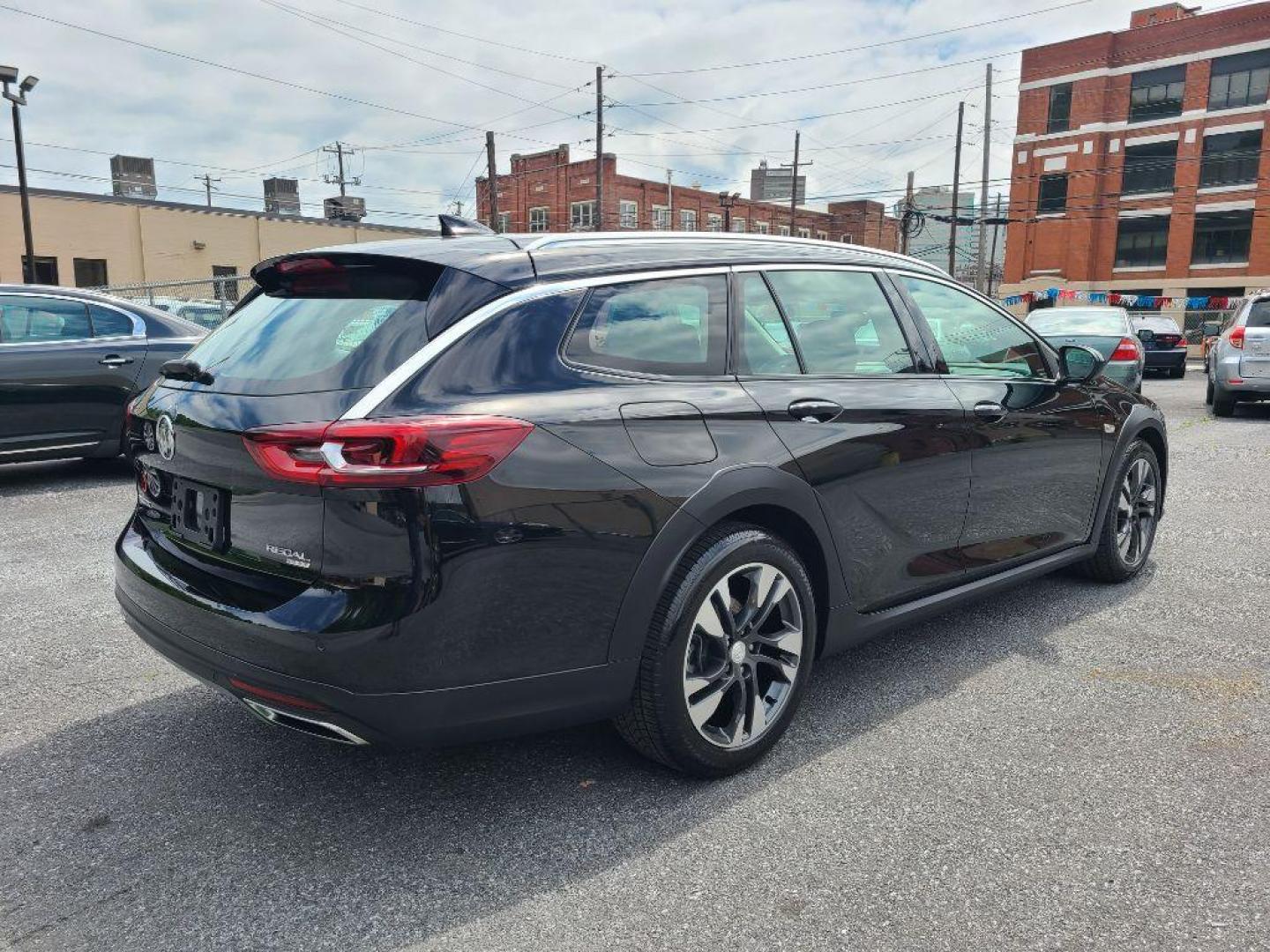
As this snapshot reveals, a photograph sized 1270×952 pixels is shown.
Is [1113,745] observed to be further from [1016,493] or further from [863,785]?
[1016,493]

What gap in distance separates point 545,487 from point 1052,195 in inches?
2193

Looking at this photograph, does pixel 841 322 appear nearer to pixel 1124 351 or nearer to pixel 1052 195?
pixel 1124 351

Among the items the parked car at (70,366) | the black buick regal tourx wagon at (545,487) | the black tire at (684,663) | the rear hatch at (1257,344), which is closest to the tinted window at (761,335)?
the black buick regal tourx wagon at (545,487)

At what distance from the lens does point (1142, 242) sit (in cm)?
4922

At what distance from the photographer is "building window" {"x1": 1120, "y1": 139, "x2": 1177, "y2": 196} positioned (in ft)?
157

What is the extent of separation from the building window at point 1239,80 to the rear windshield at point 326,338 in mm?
54988

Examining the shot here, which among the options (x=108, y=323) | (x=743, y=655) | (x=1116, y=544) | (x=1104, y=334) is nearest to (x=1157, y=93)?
(x=1104, y=334)

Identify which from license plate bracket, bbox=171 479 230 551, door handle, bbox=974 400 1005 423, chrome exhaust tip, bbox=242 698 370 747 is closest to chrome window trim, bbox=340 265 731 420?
license plate bracket, bbox=171 479 230 551

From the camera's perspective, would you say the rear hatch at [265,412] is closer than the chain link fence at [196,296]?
Yes

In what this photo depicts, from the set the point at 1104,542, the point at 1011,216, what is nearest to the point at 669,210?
the point at 1011,216

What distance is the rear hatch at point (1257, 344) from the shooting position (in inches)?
490

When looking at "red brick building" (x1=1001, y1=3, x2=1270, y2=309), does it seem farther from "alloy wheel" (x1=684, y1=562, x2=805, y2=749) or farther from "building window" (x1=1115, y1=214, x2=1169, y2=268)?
"alloy wheel" (x1=684, y1=562, x2=805, y2=749)

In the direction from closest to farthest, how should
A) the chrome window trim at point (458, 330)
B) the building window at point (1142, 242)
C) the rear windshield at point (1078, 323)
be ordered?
the chrome window trim at point (458, 330) → the rear windshield at point (1078, 323) → the building window at point (1142, 242)

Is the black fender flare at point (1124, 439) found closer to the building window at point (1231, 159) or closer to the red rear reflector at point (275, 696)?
the red rear reflector at point (275, 696)
